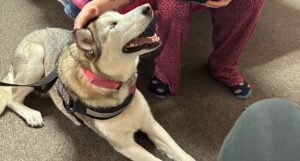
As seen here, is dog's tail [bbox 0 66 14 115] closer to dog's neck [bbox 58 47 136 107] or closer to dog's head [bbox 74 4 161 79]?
dog's neck [bbox 58 47 136 107]

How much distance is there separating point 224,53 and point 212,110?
0.30 m

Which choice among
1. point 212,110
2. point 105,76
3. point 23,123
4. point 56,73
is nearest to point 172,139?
point 212,110

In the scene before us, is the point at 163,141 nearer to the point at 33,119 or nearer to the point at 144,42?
the point at 144,42

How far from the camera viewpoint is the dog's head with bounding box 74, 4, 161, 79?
1284 millimetres

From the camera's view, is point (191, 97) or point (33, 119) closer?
point (33, 119)

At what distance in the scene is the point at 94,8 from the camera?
1.47 metres

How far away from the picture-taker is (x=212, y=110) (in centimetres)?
188

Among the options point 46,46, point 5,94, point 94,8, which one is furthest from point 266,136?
point 5,94

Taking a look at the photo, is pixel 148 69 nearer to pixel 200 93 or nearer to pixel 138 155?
pixel 200 93

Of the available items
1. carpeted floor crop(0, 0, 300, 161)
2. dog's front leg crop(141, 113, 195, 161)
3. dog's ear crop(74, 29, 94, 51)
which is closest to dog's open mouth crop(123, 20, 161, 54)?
dog's ear crop(74, 29, 94, 51)

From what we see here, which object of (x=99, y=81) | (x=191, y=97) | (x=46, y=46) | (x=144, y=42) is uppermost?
(x=144, y=42)

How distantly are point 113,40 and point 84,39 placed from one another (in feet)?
0.33

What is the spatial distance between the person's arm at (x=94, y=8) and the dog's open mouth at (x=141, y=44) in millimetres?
210

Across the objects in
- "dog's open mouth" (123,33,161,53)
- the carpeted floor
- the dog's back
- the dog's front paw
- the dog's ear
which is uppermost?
the dog's ear
